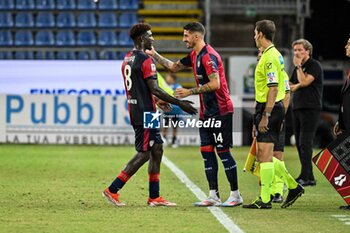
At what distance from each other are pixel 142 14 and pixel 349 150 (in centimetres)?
1780

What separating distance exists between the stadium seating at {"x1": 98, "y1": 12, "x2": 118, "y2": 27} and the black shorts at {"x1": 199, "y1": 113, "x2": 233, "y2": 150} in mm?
17329

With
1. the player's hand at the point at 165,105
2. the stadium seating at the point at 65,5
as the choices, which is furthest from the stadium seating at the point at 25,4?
the player's hand at the point at 165,105

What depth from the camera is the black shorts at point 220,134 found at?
1148cm

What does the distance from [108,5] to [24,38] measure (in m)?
2.61

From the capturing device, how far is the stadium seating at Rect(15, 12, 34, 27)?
2842 cm

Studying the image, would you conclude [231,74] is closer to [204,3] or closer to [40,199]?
[204,3]

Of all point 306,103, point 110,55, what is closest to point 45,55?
point 110,55

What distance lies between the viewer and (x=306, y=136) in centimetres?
1473

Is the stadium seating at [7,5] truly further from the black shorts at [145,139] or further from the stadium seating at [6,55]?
the black shorts at [145,139]

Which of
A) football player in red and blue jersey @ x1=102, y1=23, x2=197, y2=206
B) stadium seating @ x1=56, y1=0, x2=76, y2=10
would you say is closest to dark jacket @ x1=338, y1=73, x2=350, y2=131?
football player in red and blue jersey @ x1=102, y1=23, x2=197, y2=206

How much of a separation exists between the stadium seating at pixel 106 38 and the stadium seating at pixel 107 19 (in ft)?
0.91

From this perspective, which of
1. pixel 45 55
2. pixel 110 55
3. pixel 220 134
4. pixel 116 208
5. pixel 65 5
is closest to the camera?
pixel 116 208

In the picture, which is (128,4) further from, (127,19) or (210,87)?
(210,87)

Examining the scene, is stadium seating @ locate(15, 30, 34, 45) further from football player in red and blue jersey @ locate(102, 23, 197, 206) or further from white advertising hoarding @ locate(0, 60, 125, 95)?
football player in red and blue jersey @ locate(102, 23, 197, 206)
